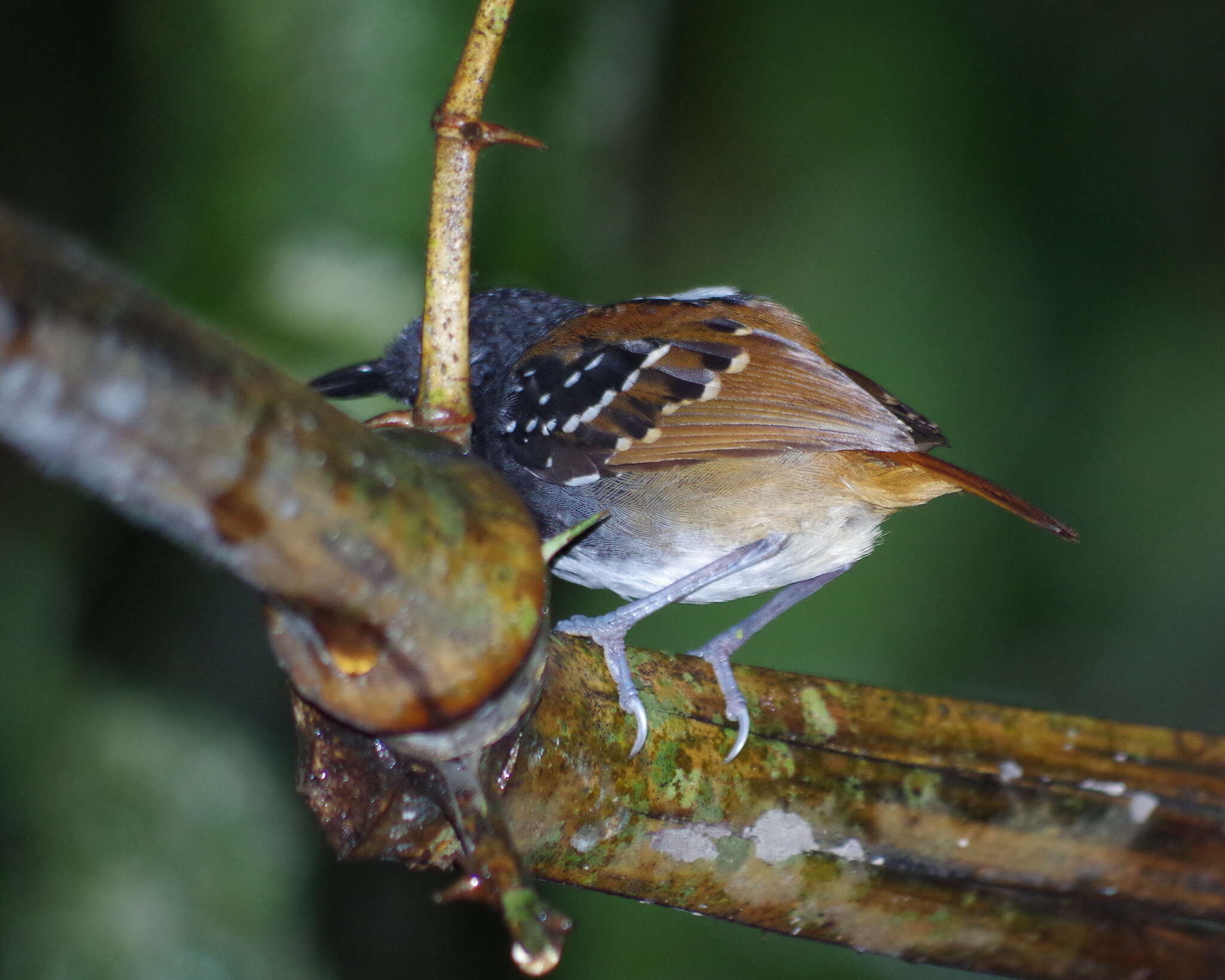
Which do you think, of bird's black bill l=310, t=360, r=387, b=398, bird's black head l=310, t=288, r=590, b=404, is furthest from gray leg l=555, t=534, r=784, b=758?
bird's black bill l=310, t=360, r=387, b=398

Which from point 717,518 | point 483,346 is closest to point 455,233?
point 717,518

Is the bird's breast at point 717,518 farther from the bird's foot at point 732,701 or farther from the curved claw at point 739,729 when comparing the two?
the curved claw at point 739,729

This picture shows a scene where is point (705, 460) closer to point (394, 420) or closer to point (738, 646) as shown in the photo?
point (738, 646)

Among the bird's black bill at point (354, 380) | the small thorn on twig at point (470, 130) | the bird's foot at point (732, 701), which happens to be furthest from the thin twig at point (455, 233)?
the bird's black bill at point (354, 380)

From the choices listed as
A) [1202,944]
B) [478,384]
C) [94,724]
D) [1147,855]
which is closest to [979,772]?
[1147,855]

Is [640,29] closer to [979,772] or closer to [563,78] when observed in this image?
[563,78]
